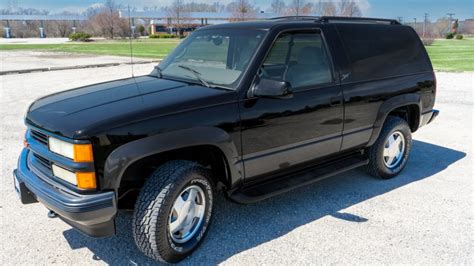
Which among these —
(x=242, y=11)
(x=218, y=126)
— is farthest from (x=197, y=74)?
(x=242, y=11)

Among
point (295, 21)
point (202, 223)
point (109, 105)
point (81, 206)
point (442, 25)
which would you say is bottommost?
point (202, 223)

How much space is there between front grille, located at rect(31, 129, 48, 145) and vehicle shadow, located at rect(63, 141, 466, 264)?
3.03ft

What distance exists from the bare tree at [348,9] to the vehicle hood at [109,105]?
1872 inches

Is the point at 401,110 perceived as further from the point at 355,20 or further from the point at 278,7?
the point at 278,7

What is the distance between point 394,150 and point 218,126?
2.81m

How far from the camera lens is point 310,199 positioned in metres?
4.43

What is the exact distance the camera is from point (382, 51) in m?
4.72

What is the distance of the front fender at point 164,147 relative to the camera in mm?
2787

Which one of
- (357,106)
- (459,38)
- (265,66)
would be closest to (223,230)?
(265,66)

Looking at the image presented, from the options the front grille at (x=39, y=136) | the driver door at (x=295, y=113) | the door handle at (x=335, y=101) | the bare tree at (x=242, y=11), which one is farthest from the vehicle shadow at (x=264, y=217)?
the bare tree at (x=242, y=11)

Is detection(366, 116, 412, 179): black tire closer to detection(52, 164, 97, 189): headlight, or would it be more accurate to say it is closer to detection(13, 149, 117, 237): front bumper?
detection(13, 149, 117, 237): front bumper

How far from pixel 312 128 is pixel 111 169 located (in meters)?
2.02

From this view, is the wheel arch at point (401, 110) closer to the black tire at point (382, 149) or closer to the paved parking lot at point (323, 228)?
the black tire at point (382, 149)

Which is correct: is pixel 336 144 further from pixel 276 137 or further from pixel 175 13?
pixel 175 13
